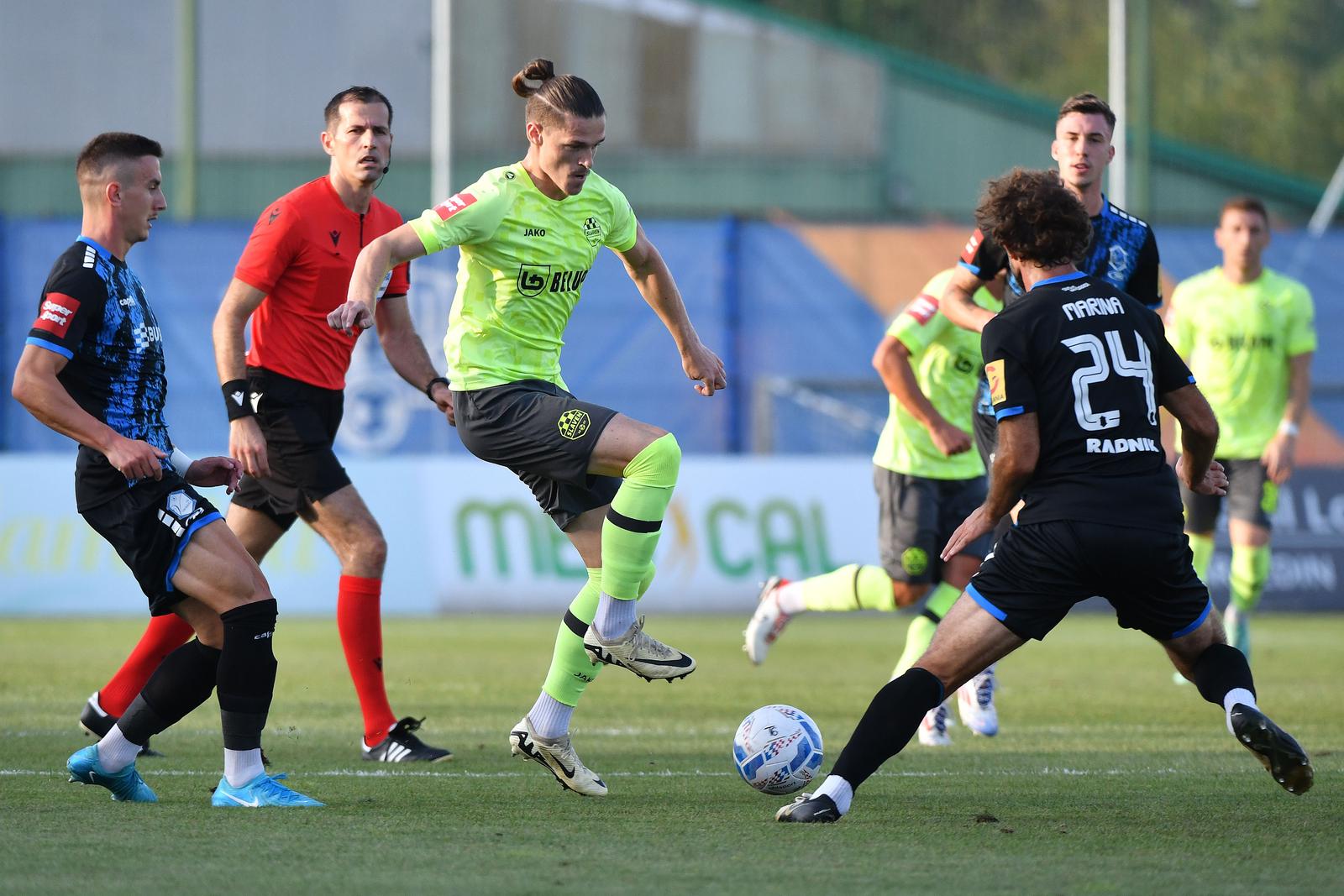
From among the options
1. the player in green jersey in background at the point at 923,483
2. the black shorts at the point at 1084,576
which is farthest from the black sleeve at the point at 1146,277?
the black shorts at the point at 1084,576

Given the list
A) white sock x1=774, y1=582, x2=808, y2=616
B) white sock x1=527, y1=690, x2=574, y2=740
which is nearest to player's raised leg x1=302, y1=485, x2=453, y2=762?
white sock x1=527, y1=690, x2=574, y2=740

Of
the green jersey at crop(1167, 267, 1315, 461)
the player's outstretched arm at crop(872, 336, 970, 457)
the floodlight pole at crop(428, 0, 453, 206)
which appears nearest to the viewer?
the player's outstretched arm at crop(872, 336, 970, 457)

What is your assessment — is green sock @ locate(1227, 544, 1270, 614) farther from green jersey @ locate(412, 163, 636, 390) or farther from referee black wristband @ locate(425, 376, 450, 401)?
green jersey @ locate(412, 163, 636, 390)

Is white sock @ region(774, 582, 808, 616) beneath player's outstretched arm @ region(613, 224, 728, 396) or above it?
beneath

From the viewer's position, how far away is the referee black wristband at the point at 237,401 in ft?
22.3

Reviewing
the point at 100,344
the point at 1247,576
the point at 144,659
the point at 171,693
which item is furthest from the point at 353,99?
the point at 1247,576

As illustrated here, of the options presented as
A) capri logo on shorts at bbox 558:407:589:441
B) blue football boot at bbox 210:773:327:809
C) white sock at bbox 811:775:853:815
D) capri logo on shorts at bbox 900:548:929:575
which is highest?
capri logo on shorts at bbox 558:407:589:441

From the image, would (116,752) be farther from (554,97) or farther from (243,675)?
(554,97)

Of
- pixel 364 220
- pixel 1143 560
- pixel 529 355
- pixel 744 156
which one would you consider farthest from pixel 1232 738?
A: pixel 744 156

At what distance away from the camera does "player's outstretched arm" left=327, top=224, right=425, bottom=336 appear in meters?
5.53

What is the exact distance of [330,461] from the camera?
7250mm

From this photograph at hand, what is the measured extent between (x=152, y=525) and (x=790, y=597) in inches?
153

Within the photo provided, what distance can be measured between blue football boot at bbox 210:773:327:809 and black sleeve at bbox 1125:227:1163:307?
372 cm

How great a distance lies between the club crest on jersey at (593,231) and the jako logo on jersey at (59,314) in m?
1.71
